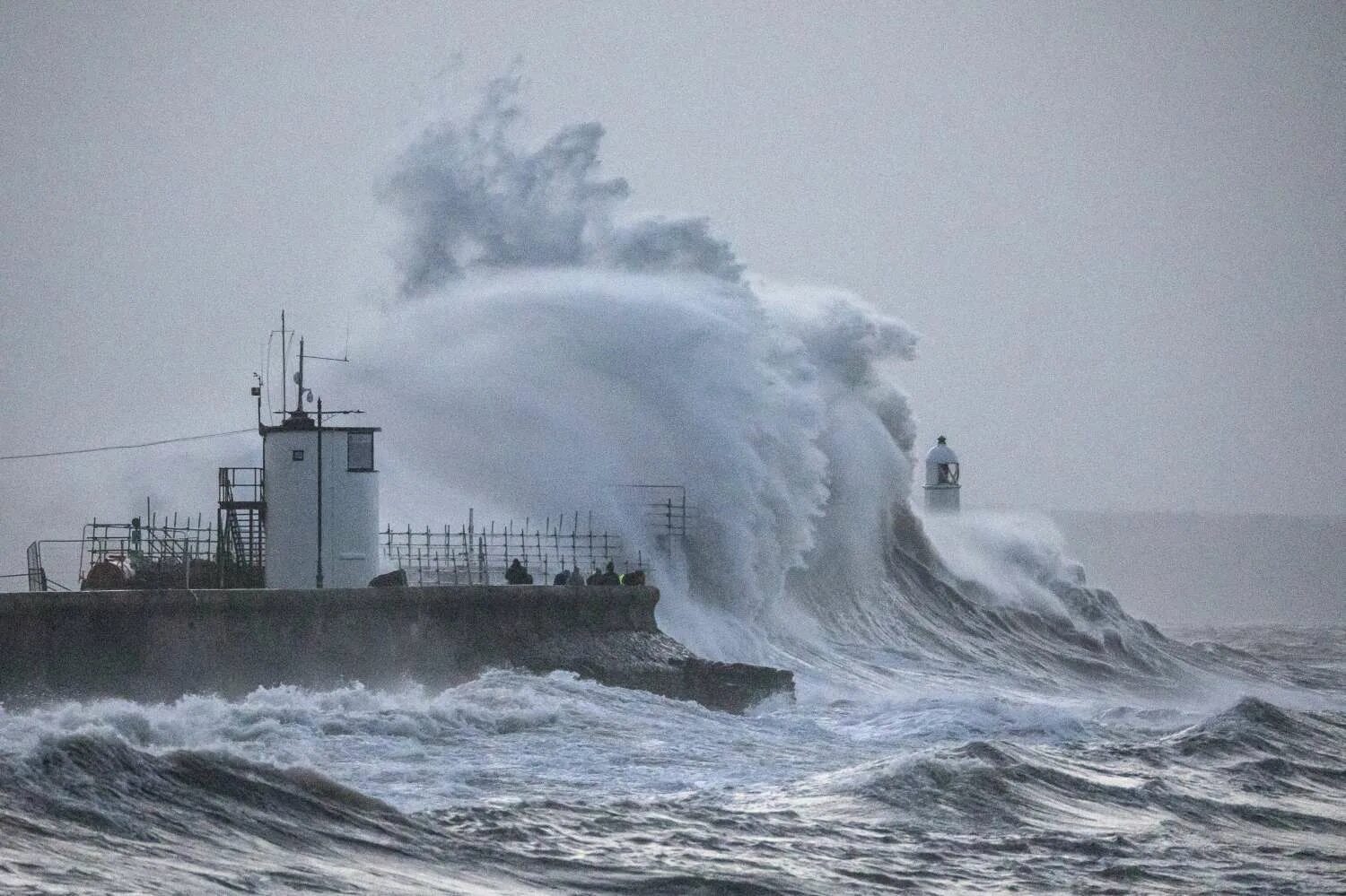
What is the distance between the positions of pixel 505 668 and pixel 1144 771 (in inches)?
271

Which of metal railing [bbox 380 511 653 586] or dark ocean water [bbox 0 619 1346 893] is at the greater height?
metal railing [bbox 380 511 653 586]

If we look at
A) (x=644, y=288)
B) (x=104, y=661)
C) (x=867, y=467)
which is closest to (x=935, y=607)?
(x=867, y=467)

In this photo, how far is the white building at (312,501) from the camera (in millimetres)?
21031

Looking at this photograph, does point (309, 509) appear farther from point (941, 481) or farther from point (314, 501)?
point (941, 481)

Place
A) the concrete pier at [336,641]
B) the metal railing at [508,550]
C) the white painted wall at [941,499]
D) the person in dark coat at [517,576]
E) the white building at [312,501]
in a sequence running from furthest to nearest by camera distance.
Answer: the white painted wall at [941,499]
the metal railing at [508,550]
the person in dark coat at [517,576]
the white building at [312,501]
the concrete pier at [336,641]

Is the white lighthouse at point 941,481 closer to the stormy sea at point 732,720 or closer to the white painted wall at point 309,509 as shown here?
the stormy sea at point 732,720

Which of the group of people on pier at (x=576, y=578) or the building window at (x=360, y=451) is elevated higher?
the building window at (x=360, y=451)

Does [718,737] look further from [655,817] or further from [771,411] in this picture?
[771,411]

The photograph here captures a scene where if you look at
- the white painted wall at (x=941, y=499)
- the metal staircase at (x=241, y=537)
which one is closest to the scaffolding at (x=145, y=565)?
the metal staircase at (x=241, y=537)

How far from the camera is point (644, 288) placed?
3025cm

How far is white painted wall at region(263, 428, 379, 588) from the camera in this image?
21047 millimetres

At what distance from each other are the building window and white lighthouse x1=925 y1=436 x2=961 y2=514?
59.2ft

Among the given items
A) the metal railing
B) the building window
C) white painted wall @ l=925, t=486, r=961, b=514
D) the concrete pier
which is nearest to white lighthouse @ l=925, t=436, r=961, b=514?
white painted wall @ l=925, t=486, r=961, b=514

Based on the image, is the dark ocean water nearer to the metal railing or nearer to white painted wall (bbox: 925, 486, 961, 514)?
the metal railing
